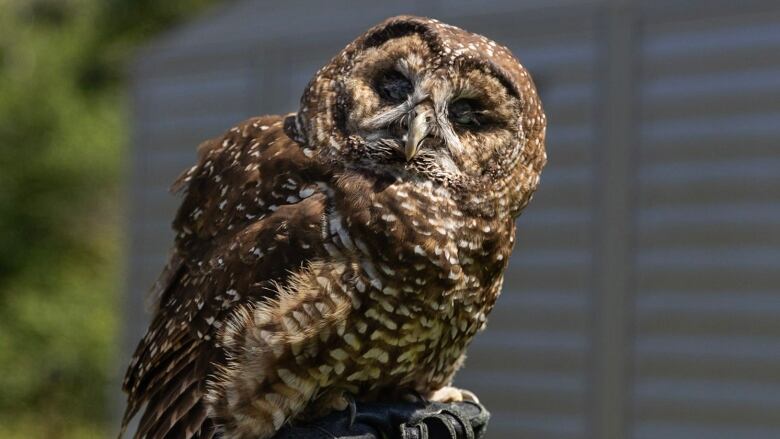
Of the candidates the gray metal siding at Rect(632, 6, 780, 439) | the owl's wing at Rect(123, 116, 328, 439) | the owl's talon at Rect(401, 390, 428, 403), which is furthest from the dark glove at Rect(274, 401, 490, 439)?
the gray metal siding at Rect(632, 6, 780, 439)

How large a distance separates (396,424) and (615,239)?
3.78 metres

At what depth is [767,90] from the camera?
17.4 feet

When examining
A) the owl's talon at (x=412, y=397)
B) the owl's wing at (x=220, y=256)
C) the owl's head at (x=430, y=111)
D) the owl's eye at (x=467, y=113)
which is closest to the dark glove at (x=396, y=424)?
the owl's talon at (x=412, y=397)

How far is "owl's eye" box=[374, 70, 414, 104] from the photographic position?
2.15 metres

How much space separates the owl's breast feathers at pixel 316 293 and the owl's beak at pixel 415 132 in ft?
0.41

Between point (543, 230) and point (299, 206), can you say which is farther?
point (543, 230)

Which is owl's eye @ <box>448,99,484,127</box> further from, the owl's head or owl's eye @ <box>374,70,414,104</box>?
owl's eye @ <box>374,70,414,104</box>

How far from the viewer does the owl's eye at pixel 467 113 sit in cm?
216

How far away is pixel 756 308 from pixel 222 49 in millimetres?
4489

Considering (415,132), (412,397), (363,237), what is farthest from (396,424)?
(415,132)

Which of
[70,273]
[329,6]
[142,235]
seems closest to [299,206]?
[329,6]

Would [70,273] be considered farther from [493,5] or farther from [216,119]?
[493,5]

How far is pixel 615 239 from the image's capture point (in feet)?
19.0

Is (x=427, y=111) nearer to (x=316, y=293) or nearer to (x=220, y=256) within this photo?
(x=316, y=293)
